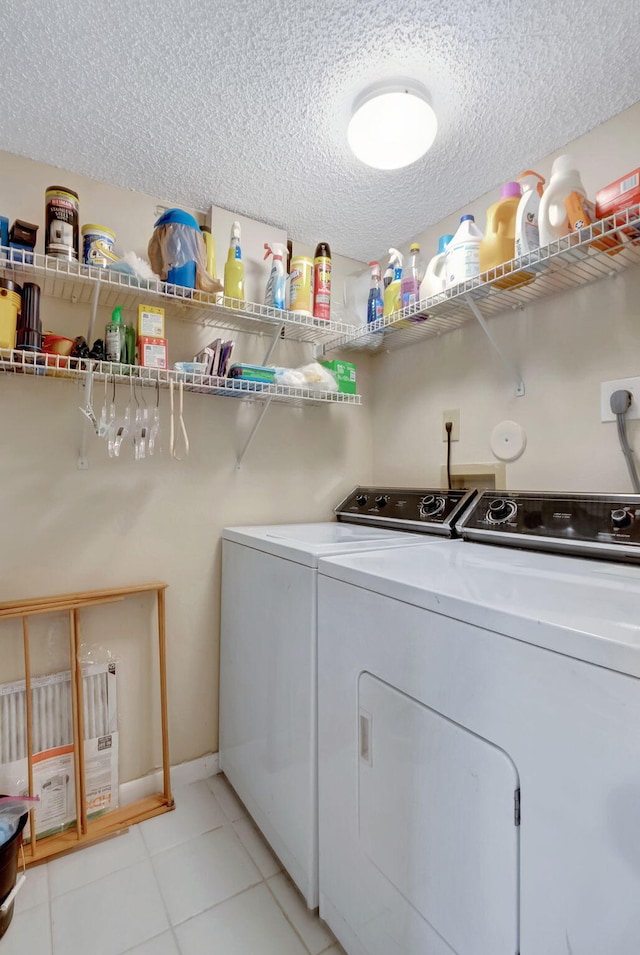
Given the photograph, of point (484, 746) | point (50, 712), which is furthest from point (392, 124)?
point (50, 712)

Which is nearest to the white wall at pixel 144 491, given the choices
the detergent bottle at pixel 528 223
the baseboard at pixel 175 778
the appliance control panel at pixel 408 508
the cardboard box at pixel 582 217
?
the baseboard at pixel 175 778

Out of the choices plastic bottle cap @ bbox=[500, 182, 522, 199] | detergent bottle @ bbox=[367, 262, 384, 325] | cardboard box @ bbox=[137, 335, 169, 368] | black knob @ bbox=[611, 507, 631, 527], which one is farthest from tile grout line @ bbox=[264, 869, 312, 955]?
plastic bottle cap @ bbox=[500, 182, 522, 199]

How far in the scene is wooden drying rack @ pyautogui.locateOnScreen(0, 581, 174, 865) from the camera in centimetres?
139

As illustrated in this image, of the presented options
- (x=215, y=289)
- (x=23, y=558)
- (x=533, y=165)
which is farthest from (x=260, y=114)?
(x=23, y=558)

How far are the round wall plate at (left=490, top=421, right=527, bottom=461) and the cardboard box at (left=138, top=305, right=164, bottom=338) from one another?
4.17ft

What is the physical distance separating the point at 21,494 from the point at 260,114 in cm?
145

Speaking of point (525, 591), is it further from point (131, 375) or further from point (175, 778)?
point (175, 778)

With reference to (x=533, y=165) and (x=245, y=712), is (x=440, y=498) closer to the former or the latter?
(x=245, y=712)

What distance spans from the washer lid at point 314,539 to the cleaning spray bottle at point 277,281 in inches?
34.9

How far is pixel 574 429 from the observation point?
4.79 feet

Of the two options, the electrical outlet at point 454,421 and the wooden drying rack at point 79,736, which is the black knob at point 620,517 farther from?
the wooden drying rack at point 79,736

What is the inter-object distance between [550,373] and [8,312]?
171 cm

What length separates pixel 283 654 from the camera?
4.30 ft

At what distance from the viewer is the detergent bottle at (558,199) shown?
3.97 feet
